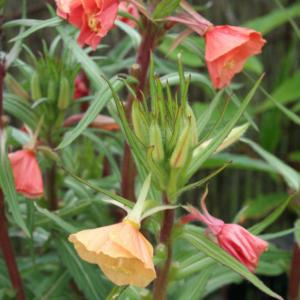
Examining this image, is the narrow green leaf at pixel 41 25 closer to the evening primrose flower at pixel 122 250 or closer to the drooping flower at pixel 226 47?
the drooping flower at pixel 226 47

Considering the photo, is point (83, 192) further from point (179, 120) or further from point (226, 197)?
point (226, 197)

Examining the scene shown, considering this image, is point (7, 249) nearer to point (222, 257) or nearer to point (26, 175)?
point (26, 175)

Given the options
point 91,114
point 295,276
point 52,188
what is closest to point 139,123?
point 91,114

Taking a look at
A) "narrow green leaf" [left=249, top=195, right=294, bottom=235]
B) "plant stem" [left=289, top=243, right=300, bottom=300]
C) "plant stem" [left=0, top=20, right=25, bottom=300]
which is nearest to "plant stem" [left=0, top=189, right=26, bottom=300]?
"plant stem" [left=0, top=20, right=25, bottom=300]

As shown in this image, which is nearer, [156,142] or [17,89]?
[156,142]

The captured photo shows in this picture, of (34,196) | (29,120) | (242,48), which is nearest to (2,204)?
(34,196)

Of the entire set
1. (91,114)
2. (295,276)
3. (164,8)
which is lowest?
(295,276)

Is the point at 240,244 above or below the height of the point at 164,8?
below

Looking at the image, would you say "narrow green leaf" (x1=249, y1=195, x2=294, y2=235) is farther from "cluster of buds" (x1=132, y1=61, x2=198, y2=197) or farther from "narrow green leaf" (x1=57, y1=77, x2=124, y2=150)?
"narrow green leaf" (x1=57, y1=77, x2=124, y2=150)
